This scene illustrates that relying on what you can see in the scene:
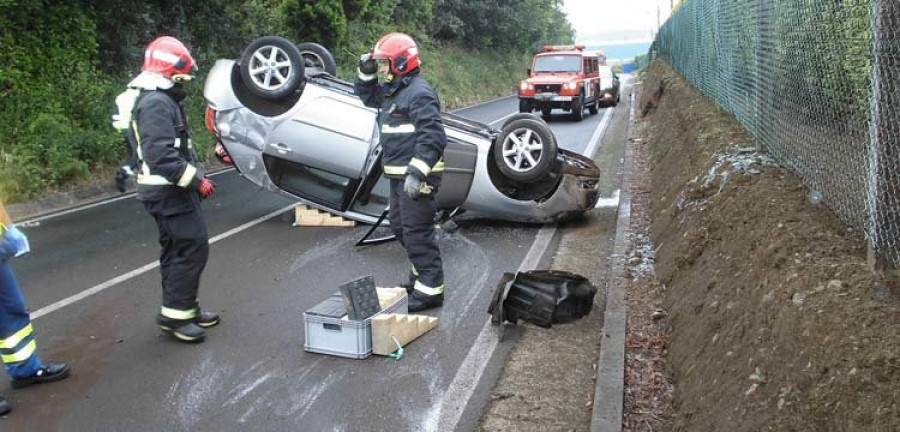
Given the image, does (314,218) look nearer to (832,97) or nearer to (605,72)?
(832,97)

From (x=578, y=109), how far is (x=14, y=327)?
61.5 feet

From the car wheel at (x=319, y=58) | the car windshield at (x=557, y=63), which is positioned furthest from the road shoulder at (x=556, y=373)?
the car windshield at (x=557, y=63)

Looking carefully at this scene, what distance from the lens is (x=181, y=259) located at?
5340mm

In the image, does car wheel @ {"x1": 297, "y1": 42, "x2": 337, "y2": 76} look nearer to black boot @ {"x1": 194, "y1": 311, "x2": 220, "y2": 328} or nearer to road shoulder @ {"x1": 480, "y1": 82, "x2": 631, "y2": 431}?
road shoulder @ {"x1": 480, "y1": 82, "x2": 631, "y2": 431}

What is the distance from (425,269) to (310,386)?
1629mm

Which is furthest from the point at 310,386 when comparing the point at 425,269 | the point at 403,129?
the point at 403,129

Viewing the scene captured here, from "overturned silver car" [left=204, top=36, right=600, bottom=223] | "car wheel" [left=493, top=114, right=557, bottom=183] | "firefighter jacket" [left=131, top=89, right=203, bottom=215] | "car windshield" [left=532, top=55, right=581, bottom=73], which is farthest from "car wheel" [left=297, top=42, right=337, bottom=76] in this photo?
"car windshield" [left=532, top=55, right=581, bottom=73]

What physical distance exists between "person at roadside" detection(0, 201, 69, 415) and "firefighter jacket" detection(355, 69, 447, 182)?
2.61m

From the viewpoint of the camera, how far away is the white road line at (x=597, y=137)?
48.1 ft

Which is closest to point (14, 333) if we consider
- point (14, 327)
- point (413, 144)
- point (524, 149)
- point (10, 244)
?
point (14, 327)

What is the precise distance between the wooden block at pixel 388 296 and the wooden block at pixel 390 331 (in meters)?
0.19

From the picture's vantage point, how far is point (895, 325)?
280 cm

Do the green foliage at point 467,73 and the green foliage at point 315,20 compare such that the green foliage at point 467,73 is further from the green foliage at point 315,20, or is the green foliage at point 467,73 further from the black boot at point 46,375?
the black boot at point 46,375

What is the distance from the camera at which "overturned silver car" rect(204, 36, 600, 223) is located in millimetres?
7922
